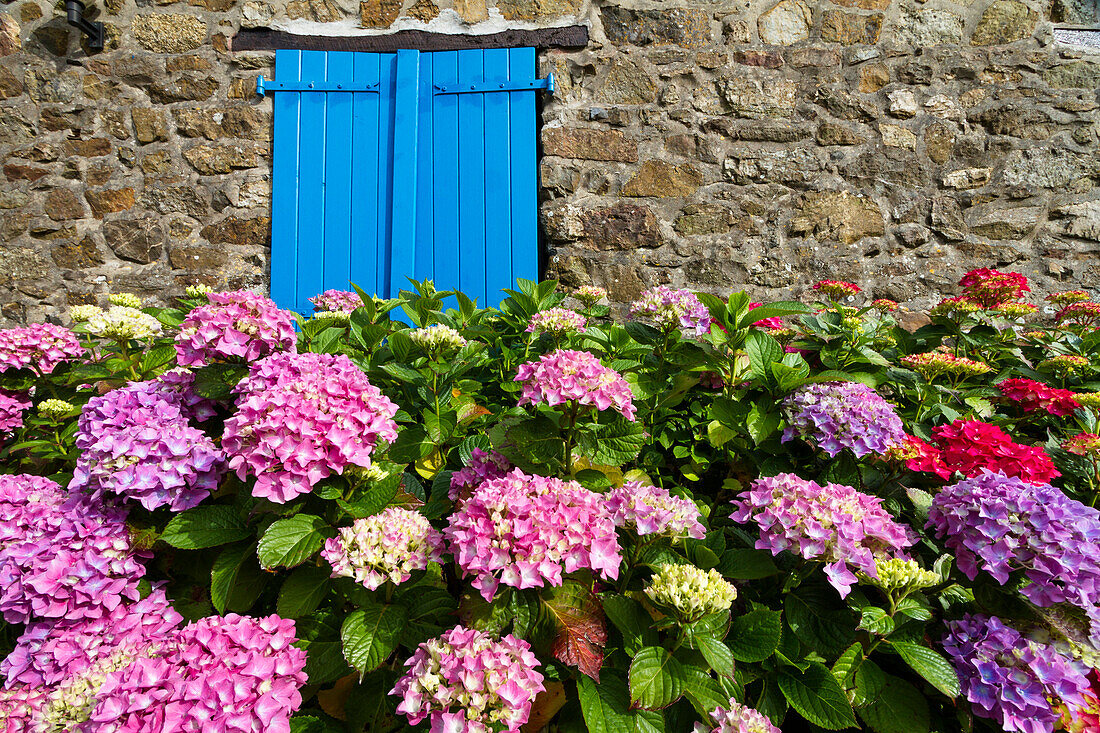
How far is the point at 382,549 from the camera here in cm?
94

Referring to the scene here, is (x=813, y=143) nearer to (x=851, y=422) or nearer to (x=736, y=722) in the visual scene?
(x=851, y=422)

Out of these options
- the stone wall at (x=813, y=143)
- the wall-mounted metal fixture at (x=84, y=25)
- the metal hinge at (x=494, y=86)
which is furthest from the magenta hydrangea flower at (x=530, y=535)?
the wall-mounted metal fixture at (x=84, y=25)

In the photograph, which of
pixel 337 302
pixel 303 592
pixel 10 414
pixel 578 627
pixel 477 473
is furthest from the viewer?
pixel 337 302

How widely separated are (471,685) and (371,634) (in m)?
0.22

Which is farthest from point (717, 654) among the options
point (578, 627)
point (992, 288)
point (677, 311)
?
point (992, 288)

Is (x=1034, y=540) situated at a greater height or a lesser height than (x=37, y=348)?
lesser

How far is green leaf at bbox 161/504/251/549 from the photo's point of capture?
1043 mm

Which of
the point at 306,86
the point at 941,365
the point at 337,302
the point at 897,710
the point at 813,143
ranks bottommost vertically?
the point at 897,710

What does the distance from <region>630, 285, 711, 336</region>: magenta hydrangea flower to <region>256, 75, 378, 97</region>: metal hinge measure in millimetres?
2857

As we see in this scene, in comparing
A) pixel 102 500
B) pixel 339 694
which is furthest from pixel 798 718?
pixel 102 500

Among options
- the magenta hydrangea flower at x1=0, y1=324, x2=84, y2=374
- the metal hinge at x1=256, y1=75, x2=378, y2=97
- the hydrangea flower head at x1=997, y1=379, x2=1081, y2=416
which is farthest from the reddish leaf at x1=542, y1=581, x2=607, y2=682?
the metal hinge at x1=256, y1=75, x2=378, y2=97

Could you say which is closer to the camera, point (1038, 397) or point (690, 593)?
point (690, 593)

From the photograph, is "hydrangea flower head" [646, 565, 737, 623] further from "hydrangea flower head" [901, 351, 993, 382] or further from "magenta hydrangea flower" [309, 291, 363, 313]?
"magenta hydrangea flower" [309, 291, 363, 313]

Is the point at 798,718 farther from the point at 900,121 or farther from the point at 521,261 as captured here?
the point at 900,121
